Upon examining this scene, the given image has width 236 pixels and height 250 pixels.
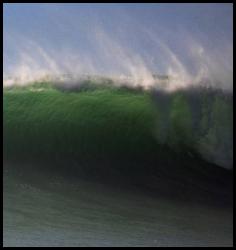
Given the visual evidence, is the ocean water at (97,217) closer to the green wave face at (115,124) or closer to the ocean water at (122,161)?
the ocean water at (122,161)

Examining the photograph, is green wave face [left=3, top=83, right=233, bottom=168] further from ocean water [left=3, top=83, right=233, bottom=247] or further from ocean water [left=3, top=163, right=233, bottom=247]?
ocean water [left=3, top=163, right=233, bottom=247]

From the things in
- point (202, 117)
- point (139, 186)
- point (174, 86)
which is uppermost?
point (174, 86)

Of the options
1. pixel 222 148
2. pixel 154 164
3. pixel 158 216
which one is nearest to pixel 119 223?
pixel 158 216

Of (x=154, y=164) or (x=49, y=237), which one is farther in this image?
(x=154, y=164)

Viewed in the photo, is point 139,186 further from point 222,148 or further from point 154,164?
point 222,148

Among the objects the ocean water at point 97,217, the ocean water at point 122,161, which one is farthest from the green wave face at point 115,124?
the ocean water at point 97,217

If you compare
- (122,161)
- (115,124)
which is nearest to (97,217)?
(122,161)

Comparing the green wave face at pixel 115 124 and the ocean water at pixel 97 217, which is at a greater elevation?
the green wave face at pixel 115 124

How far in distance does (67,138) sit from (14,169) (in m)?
0.38

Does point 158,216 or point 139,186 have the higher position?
point 139,186

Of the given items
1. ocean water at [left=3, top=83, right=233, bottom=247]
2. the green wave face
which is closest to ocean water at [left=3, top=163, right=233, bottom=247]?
ocean water at [left=3, top=83, right=233, bottom=247]

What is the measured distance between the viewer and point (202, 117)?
8.68 ft

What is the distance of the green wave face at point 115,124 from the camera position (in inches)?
103

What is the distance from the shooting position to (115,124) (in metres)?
2.70
